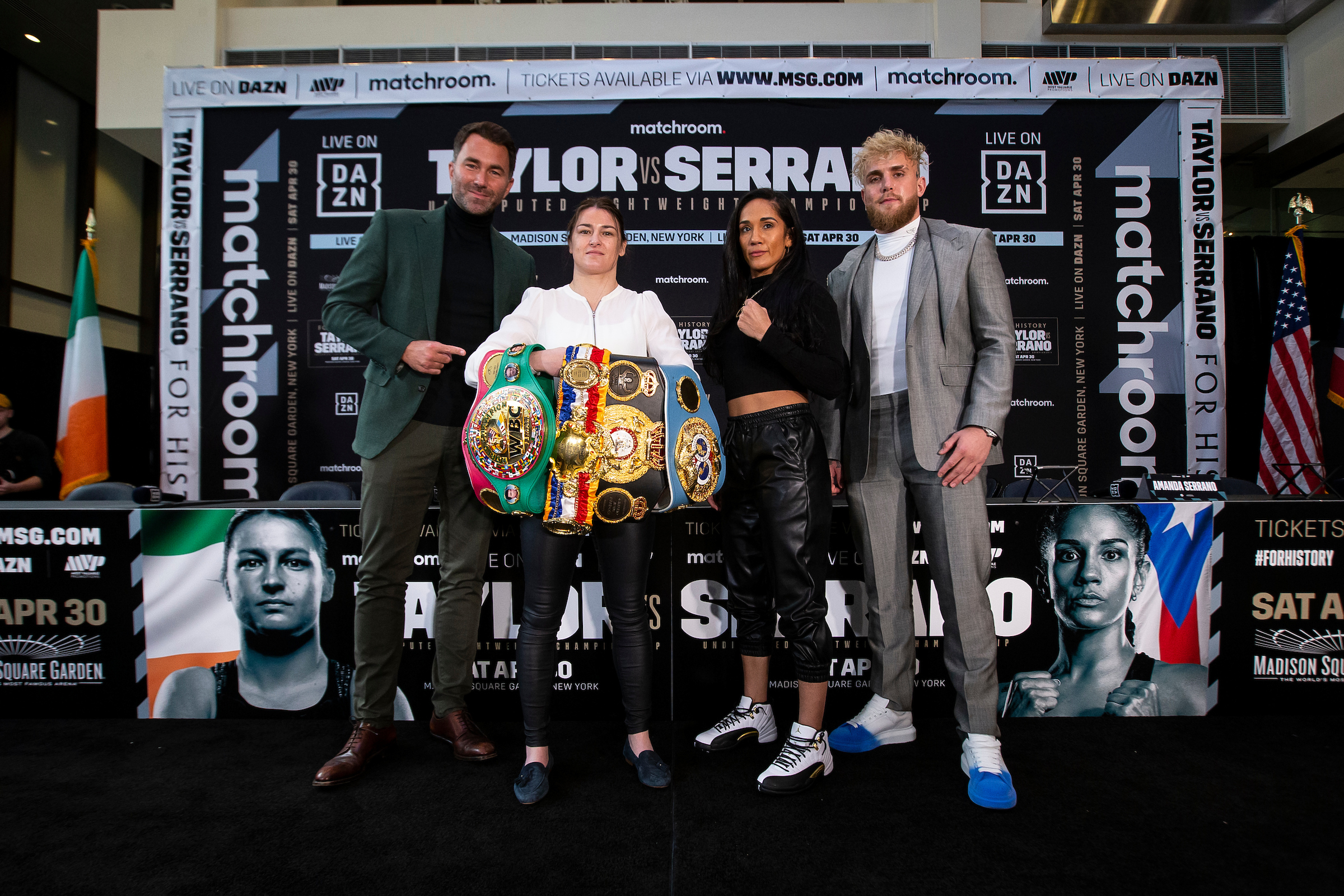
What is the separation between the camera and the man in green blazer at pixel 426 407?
182 centimetres

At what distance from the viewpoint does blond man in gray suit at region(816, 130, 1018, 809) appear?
5.48 feet

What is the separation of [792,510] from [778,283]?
636 millimetres

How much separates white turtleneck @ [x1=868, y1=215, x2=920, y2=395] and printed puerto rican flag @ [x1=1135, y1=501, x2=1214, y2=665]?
1.13 m

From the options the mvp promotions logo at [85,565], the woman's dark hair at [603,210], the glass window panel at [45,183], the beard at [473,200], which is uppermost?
the glass window panel at [45,183]

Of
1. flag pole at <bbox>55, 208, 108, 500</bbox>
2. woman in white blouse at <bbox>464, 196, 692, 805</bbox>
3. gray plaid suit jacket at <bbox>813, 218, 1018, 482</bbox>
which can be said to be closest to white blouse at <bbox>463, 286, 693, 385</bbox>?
woman in white blouse at <bbox>464, 196, 692, 805</bbox>

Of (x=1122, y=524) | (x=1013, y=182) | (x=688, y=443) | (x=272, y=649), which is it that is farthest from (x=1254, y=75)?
(x=272, y=649)

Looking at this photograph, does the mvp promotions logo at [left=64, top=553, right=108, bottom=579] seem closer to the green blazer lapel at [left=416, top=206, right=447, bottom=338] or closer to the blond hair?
the green blazer lapel at [left=416, top=206, right=447, bottom=338]

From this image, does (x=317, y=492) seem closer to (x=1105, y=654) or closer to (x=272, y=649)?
(x=272, y=649)

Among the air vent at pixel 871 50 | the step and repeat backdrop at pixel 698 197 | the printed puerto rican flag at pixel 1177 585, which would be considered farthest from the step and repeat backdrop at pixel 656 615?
the air vent at pixel 871 50

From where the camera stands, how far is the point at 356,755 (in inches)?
68.0

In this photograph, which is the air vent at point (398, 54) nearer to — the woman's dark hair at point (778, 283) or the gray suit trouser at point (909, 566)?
the woman's dark hair at point (778, 283)

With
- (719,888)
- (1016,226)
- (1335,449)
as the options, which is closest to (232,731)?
(719,888)

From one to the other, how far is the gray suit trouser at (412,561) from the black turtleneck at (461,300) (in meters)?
0.10

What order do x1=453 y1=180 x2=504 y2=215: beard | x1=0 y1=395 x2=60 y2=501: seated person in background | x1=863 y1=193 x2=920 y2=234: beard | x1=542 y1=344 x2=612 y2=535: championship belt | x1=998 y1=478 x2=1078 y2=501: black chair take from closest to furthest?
x1=542 y1=344 x2=612 y2=535: championship belt
x1=863 y1=193 x2=920 y2=234: beard
x1=453 y1=180 x2=504 y2=215: beard
x1=998 y1=478 x2=1078 y2=501: black chair
x1=0 y1=395 x2=60 y2=501: seated person in background
